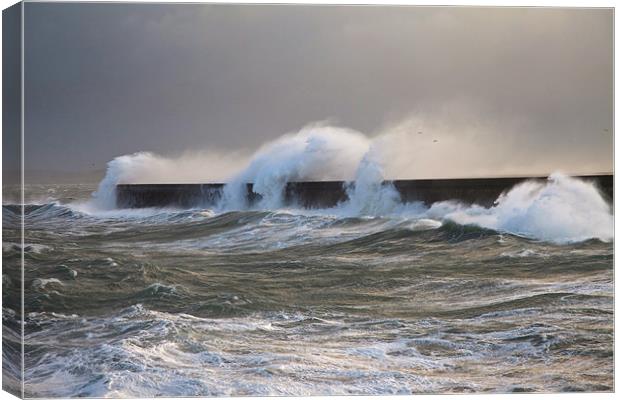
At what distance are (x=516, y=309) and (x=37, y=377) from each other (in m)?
3.68

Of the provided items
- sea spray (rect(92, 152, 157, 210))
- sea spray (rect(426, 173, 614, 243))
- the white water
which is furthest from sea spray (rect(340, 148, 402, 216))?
sea spray (rect(92, 152, 157, 210))

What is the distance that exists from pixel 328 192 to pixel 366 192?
327 mm

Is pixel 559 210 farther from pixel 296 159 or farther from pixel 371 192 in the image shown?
pixel 296 159

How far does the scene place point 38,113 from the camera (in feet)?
29.8

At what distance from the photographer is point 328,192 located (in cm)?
958

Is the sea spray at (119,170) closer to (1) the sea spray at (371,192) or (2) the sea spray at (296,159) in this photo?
(2) the sea spray at (296,159)

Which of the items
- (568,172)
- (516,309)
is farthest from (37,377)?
(568,172)

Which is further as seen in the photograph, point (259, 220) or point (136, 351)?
point (259, 220)

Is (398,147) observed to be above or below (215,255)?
above

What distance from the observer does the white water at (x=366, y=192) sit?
9328 mm

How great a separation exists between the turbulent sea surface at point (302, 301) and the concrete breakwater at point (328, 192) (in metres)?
0.10

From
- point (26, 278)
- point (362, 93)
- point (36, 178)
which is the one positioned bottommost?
point (26, 278)

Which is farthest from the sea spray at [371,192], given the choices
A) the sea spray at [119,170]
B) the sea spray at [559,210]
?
the sea spray at [119,170]

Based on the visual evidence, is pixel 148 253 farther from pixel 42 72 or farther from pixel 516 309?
pixel 516 309
